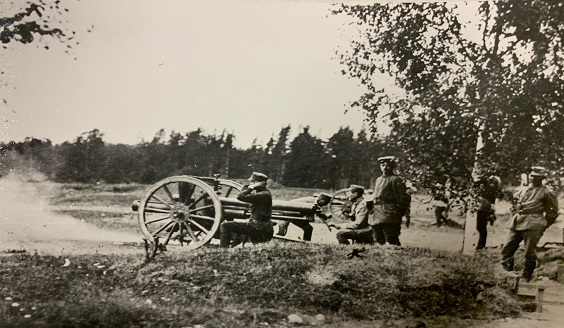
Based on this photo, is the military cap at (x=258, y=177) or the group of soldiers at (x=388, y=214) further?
the military cap at (x=258, y=177)

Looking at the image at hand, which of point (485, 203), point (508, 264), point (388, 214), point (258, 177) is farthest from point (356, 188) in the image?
point (508, 264)

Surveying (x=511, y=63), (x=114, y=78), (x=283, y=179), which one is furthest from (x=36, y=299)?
(x=511, y=63)

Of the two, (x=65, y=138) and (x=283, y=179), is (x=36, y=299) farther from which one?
(x=283, y=179)

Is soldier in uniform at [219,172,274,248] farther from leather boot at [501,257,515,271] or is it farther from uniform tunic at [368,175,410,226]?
leather boot at [501,257,515,271]

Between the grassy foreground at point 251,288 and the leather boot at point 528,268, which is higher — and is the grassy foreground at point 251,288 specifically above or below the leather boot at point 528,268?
below

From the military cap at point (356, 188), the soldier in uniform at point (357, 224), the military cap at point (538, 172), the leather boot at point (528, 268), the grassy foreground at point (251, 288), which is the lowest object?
the grassy foreground at point (251, 288)

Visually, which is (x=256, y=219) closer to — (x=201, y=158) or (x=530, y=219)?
(x=201, y=158)

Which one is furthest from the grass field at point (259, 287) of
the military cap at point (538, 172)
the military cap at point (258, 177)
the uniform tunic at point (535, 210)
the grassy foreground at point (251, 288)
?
the military cap at point (538, 172)

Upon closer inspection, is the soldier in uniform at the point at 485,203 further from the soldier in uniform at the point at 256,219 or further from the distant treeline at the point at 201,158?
the soldier in uniform at the point at 256,219

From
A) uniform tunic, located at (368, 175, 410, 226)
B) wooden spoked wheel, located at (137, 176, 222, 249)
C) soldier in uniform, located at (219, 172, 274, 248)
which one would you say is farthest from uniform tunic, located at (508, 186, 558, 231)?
wooden spoked wheel, located at (137, 176, 222, 249)
